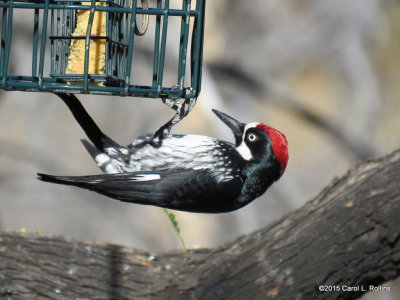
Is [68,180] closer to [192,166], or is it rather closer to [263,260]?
[192,166]

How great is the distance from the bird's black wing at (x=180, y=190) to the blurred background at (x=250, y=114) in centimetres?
401

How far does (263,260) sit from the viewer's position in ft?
13.3

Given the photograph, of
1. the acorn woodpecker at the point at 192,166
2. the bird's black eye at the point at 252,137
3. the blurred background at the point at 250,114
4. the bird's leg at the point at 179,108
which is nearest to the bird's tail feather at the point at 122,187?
the acorn woodpecker at the point at 192,166

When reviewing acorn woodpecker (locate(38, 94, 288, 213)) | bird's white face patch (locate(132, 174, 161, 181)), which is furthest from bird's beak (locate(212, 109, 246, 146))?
bird's white face patch (locate(132, 174, 161, 181))

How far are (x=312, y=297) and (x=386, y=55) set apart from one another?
5784 mm

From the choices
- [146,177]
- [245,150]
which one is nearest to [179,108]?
[146,177]

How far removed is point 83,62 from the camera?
12.3ft

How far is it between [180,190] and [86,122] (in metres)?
0.59

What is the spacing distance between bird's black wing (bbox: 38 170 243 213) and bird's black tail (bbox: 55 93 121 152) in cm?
33

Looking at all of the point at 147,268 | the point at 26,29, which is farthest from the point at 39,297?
the point at 26,29

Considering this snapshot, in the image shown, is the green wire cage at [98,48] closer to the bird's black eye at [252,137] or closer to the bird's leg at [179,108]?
the bird's leg at [179,108]

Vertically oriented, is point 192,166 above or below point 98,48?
below

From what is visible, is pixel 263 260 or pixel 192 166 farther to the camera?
pixel 192 166

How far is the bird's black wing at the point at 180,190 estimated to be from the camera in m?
4.10
